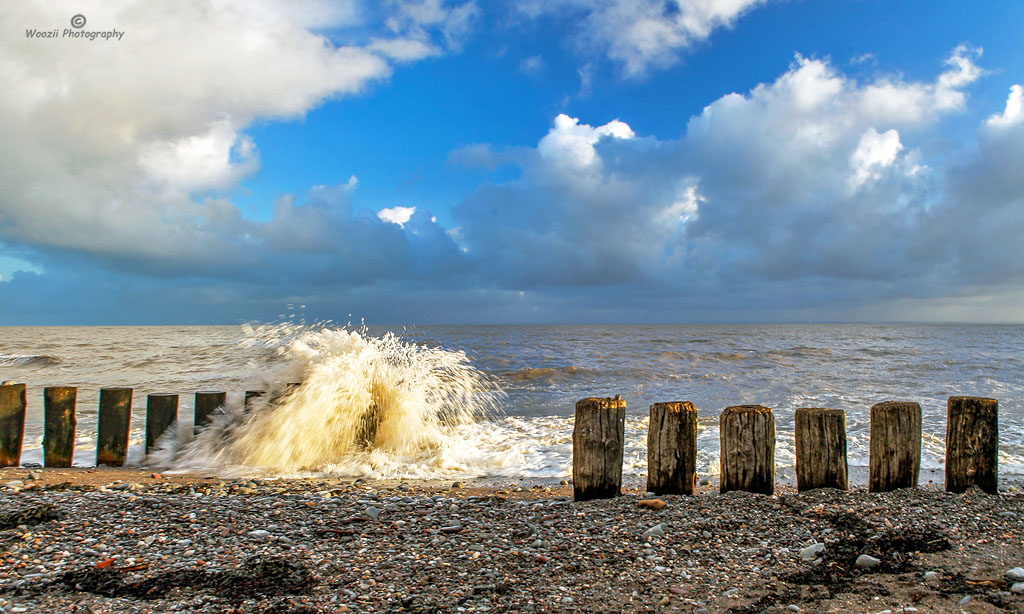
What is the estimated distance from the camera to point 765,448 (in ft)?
15.4

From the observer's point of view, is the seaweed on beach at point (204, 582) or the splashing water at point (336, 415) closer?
the seaweed on beach at point (204, 582)

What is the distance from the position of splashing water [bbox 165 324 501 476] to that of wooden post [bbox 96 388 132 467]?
0.55 m

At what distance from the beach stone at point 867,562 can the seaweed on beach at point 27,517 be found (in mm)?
5761

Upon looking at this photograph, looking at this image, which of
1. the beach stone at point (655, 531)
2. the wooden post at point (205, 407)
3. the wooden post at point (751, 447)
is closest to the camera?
the beach stone at point (655, 531)

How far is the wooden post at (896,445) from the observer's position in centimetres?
468

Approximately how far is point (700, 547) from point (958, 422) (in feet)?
9.73

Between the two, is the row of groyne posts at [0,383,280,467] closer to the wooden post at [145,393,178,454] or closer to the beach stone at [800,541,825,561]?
the wooden post at [145,393,178,454]

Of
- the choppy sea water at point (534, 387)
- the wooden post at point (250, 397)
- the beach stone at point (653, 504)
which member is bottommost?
the choppy sea water at point (534, 387)

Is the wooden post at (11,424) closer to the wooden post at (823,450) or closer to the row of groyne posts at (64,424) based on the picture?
the row of groyne posts at (64,424)

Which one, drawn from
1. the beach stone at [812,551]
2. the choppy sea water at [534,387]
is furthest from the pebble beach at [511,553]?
the choppy sea water at [534,387]

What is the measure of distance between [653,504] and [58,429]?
24.0 ft

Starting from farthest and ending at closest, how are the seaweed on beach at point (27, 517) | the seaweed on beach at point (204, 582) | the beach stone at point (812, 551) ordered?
the seaweed on beach at point (27, 517), the beach stone at point (812, 551), the seaweed on beach at point (204, 582)

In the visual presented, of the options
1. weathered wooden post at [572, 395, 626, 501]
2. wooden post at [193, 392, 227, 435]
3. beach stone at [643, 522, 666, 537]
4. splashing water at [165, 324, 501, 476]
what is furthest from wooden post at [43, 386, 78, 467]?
beach stone at [643, 522, 666, 537]

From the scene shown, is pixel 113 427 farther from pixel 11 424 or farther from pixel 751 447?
pixel 751 447
